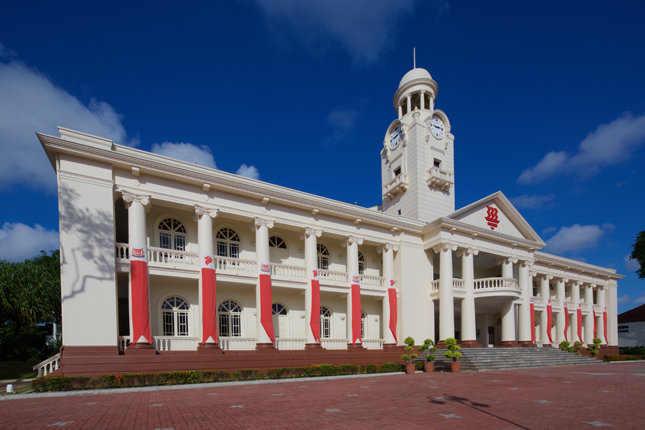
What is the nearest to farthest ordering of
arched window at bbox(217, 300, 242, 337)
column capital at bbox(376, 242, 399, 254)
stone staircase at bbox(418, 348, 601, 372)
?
arched window at bbox(217, 300, 242, 337), stone staircase at bbox(418, 348, 601, 372), column capital at bbox(376, 242, 399, 254)

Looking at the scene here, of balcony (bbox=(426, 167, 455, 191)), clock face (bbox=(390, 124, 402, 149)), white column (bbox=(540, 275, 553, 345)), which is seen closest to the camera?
balcony (bbox=(426, 167, 455, 191))

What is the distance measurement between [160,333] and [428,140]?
2344cm

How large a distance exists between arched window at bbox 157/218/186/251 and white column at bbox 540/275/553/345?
28448 mm

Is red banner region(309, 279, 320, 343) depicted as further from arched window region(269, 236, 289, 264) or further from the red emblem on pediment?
the red emblem on pediment

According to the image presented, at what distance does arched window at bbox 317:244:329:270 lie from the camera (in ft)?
76.5

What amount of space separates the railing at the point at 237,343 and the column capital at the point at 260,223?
17.6 feet

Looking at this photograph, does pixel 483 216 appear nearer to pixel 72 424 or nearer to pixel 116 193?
pixel 116 193

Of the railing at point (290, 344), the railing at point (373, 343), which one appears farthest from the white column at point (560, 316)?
the railing at point (290, 344)

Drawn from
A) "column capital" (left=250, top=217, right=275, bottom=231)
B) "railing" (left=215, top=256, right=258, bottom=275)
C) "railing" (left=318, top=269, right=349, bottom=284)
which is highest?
"column capital" (left=250, top=217, right=275, bottom=231)

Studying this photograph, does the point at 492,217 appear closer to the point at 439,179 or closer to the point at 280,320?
the point at 439,179

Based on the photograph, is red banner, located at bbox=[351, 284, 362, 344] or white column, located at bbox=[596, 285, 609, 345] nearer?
red banner, located at bbox=[351, 284, 362, 344]

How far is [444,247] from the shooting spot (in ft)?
78.1

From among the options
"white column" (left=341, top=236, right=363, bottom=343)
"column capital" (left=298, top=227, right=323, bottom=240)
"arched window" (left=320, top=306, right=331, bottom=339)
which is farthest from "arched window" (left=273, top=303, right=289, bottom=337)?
"column capital" (left=298, top=227, right=323, bottom=240)

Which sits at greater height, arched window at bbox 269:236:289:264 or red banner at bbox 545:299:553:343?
arched window at bbox 269:236:289:264
